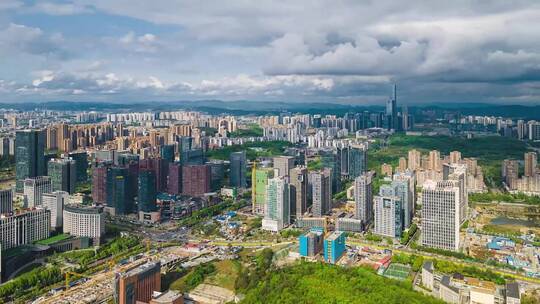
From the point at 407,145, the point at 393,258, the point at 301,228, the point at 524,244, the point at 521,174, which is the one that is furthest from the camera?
the point at 407,145

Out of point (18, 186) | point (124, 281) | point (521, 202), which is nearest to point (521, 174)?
point (521, 202)

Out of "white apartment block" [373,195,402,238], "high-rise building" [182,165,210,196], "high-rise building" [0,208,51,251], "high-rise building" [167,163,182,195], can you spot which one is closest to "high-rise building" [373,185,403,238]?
"white apartment block" [373,195,402,238]

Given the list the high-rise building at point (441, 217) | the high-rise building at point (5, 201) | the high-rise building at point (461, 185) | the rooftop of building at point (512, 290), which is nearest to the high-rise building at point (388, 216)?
the high-rise building at point (441, 217)

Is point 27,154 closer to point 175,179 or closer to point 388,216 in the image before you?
point 175,179

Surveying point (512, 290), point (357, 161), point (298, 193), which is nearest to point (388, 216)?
point (298, 193)

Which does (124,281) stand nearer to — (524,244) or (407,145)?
(524,244)

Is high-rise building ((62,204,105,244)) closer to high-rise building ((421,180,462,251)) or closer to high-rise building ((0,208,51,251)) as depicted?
high-rise building ((0,208,51,251))
